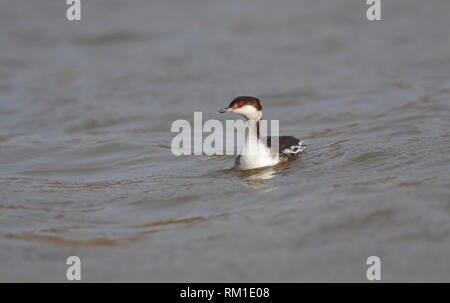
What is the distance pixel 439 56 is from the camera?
18.3 metres

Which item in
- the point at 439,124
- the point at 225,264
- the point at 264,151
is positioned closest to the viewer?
the point at 225,264

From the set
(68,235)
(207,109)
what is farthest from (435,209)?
(207,109)

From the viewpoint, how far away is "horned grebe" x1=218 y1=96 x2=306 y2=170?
31.7 feet

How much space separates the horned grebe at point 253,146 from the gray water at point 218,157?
19 cm

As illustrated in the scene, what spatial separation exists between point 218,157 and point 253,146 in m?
1.55

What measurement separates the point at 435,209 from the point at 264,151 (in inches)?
121

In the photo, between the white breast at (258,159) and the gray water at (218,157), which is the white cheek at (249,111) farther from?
the gray water at (218,157)

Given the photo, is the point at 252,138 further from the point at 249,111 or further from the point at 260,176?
the point at 260,176

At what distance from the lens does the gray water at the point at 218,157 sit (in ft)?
22.9

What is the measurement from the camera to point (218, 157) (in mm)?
11328

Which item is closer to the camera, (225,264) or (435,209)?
(225,264)

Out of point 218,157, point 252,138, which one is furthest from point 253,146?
point 218,157

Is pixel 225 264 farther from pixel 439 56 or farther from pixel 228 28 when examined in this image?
pixel 228 28

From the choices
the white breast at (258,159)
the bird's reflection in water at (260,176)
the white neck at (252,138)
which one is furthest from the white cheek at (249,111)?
the bird's reflection in water at (260,176)
